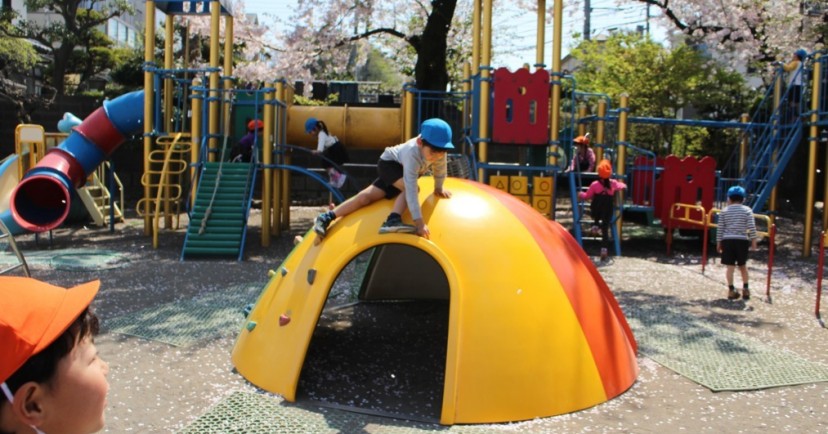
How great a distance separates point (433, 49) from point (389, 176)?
12.5 metres

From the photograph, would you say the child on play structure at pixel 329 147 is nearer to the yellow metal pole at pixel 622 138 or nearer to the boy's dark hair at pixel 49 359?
the yellow metal pole at pixel 622 138

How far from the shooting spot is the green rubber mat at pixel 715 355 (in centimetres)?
661

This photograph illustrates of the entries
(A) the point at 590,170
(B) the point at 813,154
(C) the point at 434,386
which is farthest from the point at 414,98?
(C) the point at 434,386

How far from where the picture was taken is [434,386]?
6289 mm

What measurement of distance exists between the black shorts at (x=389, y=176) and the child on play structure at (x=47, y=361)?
15.1ft

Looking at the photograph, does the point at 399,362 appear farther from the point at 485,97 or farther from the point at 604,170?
the point at 604,170

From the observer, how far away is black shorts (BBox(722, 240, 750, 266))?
34.4 ft

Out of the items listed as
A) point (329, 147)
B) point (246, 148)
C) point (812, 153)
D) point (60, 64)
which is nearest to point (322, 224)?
point (329, 147)

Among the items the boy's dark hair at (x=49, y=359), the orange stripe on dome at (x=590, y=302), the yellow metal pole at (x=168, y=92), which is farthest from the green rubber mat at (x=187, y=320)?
the yellow metal pole at (x=168, y=92)

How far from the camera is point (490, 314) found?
561cm

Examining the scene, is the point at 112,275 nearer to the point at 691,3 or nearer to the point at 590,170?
the point at 590,170

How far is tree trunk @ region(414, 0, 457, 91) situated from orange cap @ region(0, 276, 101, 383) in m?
16.8

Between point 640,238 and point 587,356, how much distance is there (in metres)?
12.3

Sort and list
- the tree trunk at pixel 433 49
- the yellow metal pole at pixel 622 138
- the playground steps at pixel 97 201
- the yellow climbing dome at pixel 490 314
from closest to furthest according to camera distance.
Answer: the yellow climbing dome at pixel 490 314, the yellow metal pole at pixel 622 138, the playground steps at pixel 97 201, the tree trunk at pixel 433 49
